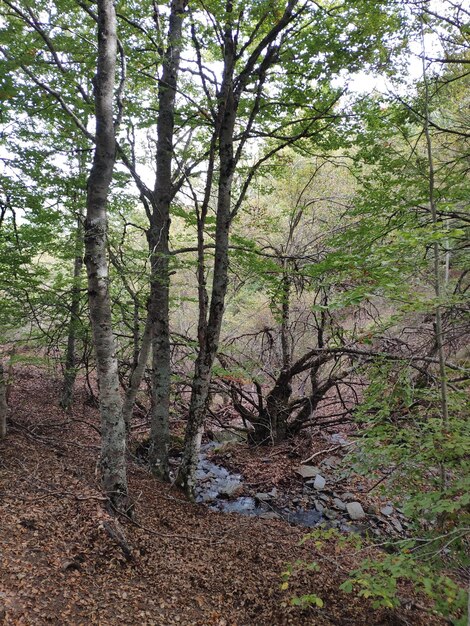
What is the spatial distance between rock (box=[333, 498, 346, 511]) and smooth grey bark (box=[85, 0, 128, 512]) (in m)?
4.40

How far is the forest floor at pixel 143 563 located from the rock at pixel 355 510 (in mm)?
1254

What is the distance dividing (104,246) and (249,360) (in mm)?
5348

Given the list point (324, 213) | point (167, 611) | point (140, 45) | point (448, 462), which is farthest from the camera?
point (324, 213)

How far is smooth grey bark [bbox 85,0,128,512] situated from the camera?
402 cm

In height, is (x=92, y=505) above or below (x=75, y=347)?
below

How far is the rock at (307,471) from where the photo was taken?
7.89 meters

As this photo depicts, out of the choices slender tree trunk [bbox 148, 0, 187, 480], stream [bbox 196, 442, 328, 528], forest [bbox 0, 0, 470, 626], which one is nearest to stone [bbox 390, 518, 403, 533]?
forest [bbox 0, 0, 470, 626]

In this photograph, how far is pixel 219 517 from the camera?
610cm

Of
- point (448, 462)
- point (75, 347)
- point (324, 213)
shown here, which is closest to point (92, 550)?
point (448, 462)

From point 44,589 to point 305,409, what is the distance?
267 inches

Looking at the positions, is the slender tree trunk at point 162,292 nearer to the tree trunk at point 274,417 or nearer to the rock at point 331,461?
the tree trunk at point 274,417

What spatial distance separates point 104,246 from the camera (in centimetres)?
419

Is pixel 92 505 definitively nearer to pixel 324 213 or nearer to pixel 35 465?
pixel 35 465

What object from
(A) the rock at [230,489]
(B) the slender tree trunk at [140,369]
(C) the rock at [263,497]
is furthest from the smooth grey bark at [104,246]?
(C) the rock at [263,497]
